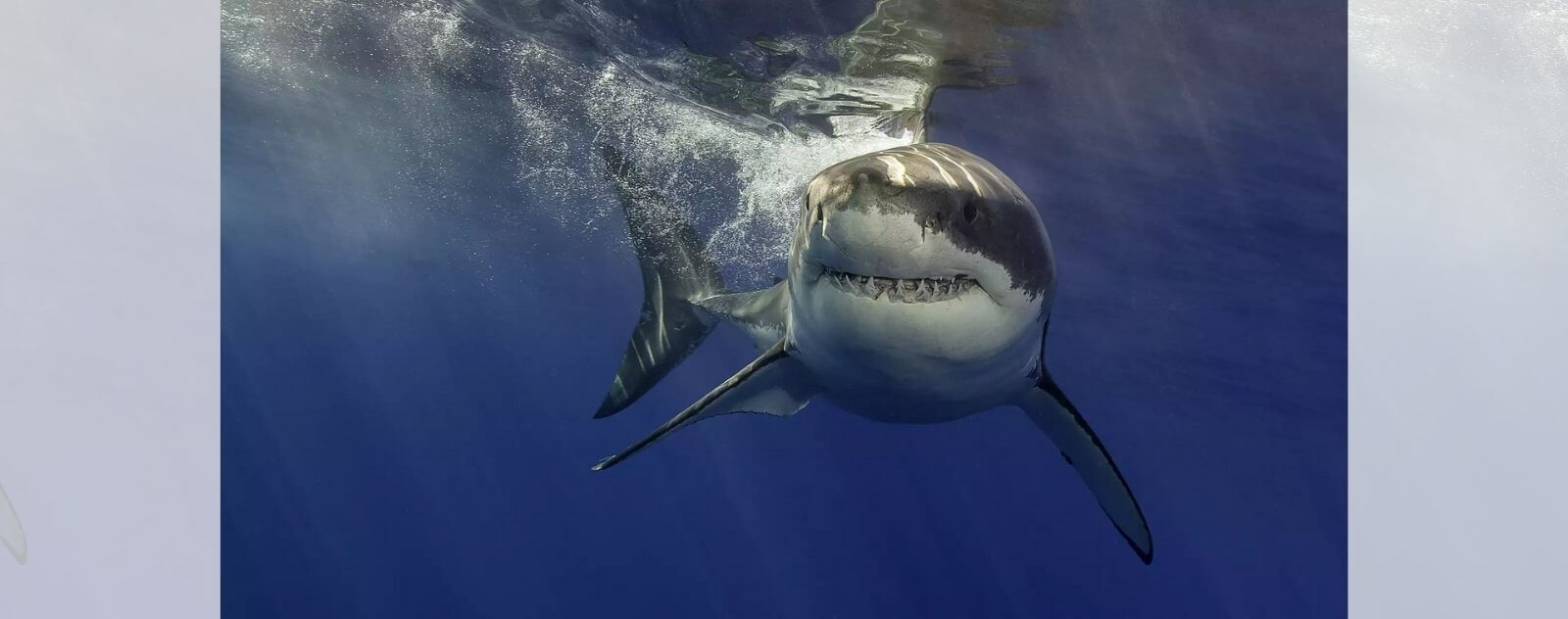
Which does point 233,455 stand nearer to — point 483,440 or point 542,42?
point 483,440

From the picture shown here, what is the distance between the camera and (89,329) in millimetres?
15617

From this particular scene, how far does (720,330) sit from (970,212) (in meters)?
29.7

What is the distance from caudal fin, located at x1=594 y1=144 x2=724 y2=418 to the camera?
343 inches

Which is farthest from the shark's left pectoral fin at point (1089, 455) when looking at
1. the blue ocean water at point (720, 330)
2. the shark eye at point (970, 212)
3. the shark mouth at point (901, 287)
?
the blue ocean water at point (720, 330)

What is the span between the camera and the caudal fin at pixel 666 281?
28.6 ft

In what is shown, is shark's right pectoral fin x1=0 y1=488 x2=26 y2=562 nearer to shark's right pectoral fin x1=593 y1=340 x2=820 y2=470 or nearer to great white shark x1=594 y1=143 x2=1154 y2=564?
shark's right pectoral fin x1=593 y1=340 x2=820 y2=470

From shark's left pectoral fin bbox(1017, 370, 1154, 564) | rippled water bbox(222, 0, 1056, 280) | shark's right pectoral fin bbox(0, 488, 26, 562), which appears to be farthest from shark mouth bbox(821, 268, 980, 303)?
shark's right pectoral fin bbox(0, 488, 26, 562)

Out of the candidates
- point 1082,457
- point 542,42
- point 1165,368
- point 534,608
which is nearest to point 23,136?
point 542,42

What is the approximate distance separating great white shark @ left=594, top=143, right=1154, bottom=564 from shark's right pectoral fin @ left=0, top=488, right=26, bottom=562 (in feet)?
13.8

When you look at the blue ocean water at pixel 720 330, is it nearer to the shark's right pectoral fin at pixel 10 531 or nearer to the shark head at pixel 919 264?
the shark head at pixel 919 264

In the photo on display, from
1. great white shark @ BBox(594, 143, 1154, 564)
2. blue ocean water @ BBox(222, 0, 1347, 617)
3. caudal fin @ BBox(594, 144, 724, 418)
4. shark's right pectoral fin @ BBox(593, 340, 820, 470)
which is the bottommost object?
blue ocean water @ BBox(222, 0, 1347, 617)

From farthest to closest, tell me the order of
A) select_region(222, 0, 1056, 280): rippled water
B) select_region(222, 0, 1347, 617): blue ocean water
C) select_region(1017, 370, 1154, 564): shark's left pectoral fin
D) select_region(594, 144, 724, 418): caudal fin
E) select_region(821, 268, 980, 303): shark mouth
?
select_region(222, 0, 1347, 617): blue ocean water → select_region(222, 0, 1056, 280): rippled water → select_region(594, 144, 724, 418): caudal fin → select_region(1017, 370, 1154, 564): shark's left pectoral fin → select_region(821, 268, 980, 303): shark mouth

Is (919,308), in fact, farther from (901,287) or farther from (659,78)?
(659,78)

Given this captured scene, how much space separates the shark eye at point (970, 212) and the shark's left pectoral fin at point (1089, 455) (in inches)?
90.5
